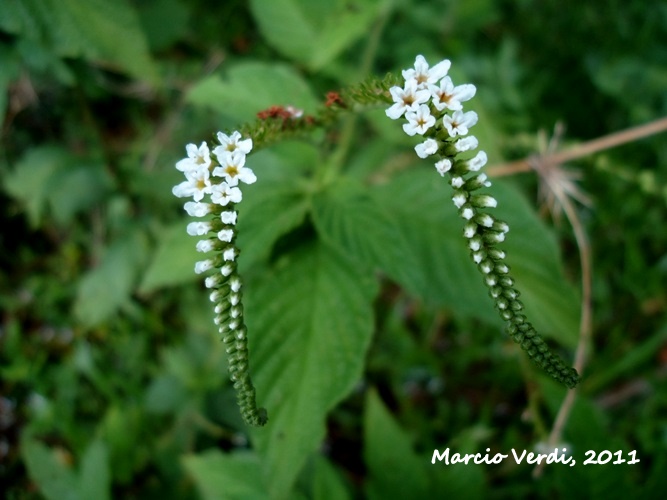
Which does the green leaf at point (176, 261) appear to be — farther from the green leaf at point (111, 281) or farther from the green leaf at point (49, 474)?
the green leaf at point (49, 474)

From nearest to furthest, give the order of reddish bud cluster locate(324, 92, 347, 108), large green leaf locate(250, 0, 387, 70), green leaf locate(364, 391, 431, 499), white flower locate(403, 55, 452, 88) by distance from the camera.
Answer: white flower locate(403, 55, 452, 88), reddish bud cluster locate(324, 92, 347, 108), green leaf locate(364, 391, 431, 499), large green leaf locate(250, 0, 387, 70)

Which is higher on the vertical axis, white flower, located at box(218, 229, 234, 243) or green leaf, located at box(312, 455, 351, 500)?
white flower, located at box(218, 229, 234, 243)

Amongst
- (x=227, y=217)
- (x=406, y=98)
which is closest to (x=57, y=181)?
(x=227, y=217)

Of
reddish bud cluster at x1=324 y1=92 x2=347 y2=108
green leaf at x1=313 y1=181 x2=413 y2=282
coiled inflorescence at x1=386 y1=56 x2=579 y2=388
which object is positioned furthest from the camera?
green leaf at x1=313 y1=181 x2=413 y2=282

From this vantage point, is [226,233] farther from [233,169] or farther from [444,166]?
[444,166]

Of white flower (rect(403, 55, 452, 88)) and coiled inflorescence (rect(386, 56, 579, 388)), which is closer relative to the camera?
coiled inflorescence (rect(386, 56, 579, 388))

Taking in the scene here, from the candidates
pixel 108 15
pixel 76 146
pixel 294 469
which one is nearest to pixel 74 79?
pixel 108 15

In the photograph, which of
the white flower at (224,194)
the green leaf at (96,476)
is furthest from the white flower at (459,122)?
the green leaf at (96,476)

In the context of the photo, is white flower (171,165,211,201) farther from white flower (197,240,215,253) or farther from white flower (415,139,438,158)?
white flower (415,139,438,158)

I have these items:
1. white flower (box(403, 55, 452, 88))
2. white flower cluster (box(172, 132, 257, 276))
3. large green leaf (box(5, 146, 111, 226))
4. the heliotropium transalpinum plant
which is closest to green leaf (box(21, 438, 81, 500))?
large green leaf (box(5, 146, 111, 226))
